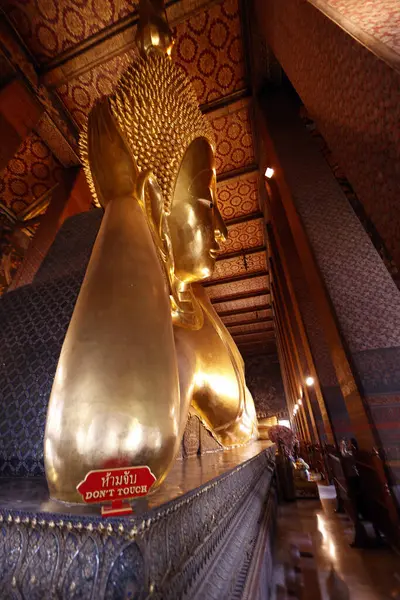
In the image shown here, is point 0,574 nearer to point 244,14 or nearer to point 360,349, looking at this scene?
point 360,349

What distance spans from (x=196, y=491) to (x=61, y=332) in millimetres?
482

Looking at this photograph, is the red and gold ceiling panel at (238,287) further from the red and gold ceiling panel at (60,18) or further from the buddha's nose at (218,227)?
the buddha's nose at (218,227)

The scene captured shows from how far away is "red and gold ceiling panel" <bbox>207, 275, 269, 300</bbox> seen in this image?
242 inches

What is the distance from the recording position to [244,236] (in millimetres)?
4941

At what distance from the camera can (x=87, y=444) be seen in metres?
0.32

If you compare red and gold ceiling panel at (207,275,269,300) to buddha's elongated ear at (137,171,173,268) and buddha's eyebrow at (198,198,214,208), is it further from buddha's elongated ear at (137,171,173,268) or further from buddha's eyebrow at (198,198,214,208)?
buddha's elongated ear at (137,171,173,268)

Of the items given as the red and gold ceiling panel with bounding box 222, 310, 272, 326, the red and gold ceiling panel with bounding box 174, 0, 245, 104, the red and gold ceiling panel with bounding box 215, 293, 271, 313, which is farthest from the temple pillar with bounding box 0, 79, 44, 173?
the red and gold ceiling panel with bounding box 222, 310, 272, 326

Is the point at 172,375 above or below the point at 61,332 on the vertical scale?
below

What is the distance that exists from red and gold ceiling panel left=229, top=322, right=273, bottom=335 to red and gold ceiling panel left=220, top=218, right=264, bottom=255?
3.50 meters

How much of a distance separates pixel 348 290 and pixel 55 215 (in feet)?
9.84

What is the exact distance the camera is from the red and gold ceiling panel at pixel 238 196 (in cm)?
392

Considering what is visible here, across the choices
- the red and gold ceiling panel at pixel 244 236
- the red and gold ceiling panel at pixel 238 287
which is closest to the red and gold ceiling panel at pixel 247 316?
the red and gold ceiling panel at pixel 238 287

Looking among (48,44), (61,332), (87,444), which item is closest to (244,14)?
(48,44)

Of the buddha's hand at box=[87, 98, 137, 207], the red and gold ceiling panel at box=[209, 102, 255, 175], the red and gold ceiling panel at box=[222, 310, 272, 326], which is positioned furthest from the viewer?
the red and gold ceiling panel at box=[222, 310, 272, 326]
